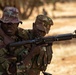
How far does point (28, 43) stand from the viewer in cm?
509

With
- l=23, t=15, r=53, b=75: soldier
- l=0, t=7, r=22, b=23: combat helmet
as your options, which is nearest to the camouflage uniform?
l=0, t=7, r=22, b=23: combat helmet

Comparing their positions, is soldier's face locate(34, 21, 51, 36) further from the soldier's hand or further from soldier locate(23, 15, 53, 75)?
the soldier's hand

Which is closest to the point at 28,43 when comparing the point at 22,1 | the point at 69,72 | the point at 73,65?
the point at 69,72

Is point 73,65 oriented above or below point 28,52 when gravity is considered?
below

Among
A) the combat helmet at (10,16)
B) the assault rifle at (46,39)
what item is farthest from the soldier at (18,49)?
the assault rifle at (46,39)

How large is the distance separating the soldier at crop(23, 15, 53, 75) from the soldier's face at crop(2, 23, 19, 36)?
10.7 inches

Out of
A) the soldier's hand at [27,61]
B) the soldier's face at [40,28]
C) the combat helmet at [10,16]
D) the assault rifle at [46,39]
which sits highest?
the combat helmet at [10,16]

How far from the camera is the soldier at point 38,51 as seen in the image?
5145 mm

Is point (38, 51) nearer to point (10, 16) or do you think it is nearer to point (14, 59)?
point (14, 59)

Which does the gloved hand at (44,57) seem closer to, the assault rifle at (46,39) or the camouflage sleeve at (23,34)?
the assault rifle at (46,39)

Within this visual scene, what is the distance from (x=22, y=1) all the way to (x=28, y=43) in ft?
86.4

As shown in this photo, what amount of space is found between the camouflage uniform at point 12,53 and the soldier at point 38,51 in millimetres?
102

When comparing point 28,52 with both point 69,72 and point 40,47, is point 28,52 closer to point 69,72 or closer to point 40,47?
point 40,47

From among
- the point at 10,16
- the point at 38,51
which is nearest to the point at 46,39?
the point at 38,51
